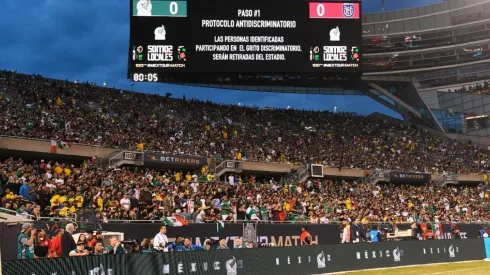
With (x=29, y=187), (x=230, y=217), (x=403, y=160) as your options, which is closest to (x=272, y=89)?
(x=403, y=160)

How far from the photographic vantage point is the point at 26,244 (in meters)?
12.3

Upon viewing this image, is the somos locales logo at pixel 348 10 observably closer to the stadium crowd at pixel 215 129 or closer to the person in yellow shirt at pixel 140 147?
the stadium crowd at pixel 215 129

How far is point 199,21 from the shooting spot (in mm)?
42438

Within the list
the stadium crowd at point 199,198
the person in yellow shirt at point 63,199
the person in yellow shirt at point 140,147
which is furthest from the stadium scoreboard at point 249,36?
the person in yellow shirt at point 63,199

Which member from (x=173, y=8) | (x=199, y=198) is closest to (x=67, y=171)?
(x=199, y=198)

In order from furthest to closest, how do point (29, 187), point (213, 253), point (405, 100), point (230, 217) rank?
point (405, 100) → point (230, 217) → point (29, 187) → point (213, 253)

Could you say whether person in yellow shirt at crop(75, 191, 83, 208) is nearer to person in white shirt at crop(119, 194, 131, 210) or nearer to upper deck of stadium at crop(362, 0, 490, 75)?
Answer: person in white shirt at crop(119, 194, 131, 210)

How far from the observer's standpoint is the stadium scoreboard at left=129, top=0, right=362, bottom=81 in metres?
41.4

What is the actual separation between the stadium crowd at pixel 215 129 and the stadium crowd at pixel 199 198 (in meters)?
2.95

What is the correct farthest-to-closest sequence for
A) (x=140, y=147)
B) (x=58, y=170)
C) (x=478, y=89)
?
(x=478, y=89) → (x=140, y=147) → (x=58, y=170)

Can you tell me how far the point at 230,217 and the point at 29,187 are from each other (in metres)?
8.17

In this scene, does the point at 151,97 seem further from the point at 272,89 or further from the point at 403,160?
the point at 403,160

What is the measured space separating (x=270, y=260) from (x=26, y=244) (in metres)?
7.75

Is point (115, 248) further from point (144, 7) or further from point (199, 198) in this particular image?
point (144, 7)
